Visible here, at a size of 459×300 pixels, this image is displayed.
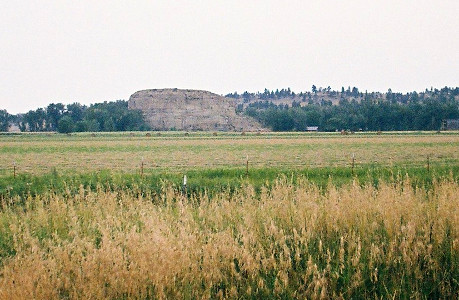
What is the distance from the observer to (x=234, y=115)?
196000 mm

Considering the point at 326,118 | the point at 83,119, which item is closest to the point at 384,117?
the point at 326,118

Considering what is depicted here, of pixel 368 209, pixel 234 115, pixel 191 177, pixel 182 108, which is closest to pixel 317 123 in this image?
pixel 234 115

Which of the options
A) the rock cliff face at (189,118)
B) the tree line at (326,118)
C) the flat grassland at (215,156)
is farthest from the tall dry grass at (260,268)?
the rock cliff face at (189,118)

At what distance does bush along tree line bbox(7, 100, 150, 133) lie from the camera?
136 metres

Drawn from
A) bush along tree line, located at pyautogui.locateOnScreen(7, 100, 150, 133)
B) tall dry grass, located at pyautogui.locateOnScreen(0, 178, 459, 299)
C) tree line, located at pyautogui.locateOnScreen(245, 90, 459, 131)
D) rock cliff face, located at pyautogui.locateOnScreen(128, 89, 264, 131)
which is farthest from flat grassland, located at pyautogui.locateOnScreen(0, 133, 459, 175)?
rock cliff face, located at pyautogui.locateOnScreen(128, 89, 264, 131)

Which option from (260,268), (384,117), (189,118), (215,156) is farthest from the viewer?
(189,118)

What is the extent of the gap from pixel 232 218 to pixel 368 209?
2.65 meters

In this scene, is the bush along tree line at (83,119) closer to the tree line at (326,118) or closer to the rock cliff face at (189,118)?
the tree line at (326,118)

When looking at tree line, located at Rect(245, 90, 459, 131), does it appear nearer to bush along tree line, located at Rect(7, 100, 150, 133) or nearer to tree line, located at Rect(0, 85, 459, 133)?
tree line, located at Rect(0, 85, 459, 133)

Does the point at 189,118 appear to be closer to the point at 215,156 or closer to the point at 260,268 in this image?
the point at 215,156

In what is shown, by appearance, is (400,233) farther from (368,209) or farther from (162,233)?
(162,233)

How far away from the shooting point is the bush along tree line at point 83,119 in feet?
445

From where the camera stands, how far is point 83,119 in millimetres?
151625

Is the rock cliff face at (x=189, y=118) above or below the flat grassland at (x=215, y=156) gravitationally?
above
